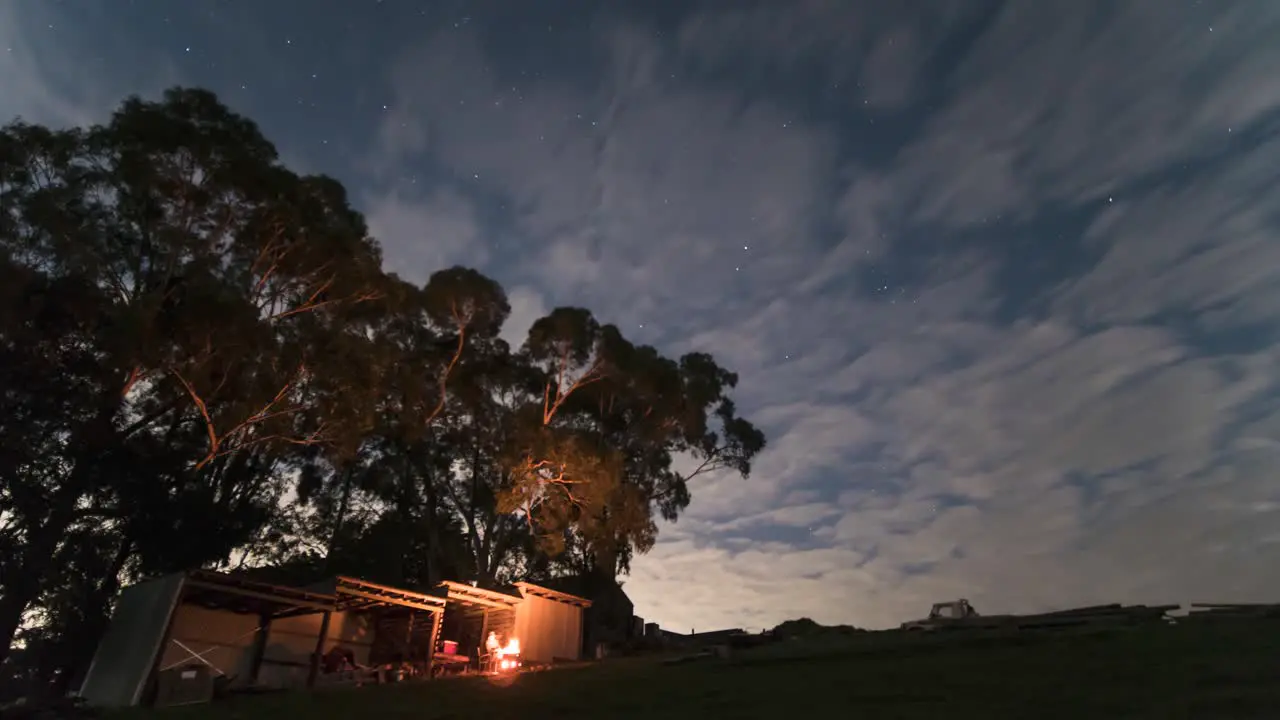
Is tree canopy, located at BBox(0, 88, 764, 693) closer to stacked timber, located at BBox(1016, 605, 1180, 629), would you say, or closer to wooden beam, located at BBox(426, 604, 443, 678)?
wooden beam, located at BBox(426, 604, 443, 678)

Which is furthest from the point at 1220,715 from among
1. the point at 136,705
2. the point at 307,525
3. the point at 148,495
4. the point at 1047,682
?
the point at 307,525

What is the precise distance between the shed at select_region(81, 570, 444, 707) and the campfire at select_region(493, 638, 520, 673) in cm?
213

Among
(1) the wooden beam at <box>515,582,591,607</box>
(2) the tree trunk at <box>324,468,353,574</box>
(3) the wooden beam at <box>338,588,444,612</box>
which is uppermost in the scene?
(2) the tree trunk at <box>324,468,353,574</box>

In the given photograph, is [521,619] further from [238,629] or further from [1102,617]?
[1102,617]

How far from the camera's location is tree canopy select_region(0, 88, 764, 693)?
815 inches

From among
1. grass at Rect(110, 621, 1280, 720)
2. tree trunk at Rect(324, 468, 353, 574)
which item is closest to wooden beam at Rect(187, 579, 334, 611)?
grass at Rect(110, 621, 1280, 720)

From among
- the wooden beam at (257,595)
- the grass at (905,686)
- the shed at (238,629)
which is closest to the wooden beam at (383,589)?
the shed at (238,629)

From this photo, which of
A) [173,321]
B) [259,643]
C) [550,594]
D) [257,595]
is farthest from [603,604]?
[173,321]

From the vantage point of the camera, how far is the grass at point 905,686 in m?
9.41

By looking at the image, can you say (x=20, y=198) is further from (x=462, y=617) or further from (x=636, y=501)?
(x=636, y=501)

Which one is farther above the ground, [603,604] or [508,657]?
[603,604]

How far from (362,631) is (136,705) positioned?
8556 millimetres

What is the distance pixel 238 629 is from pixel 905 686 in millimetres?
18311

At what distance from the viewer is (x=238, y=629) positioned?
837 inches
